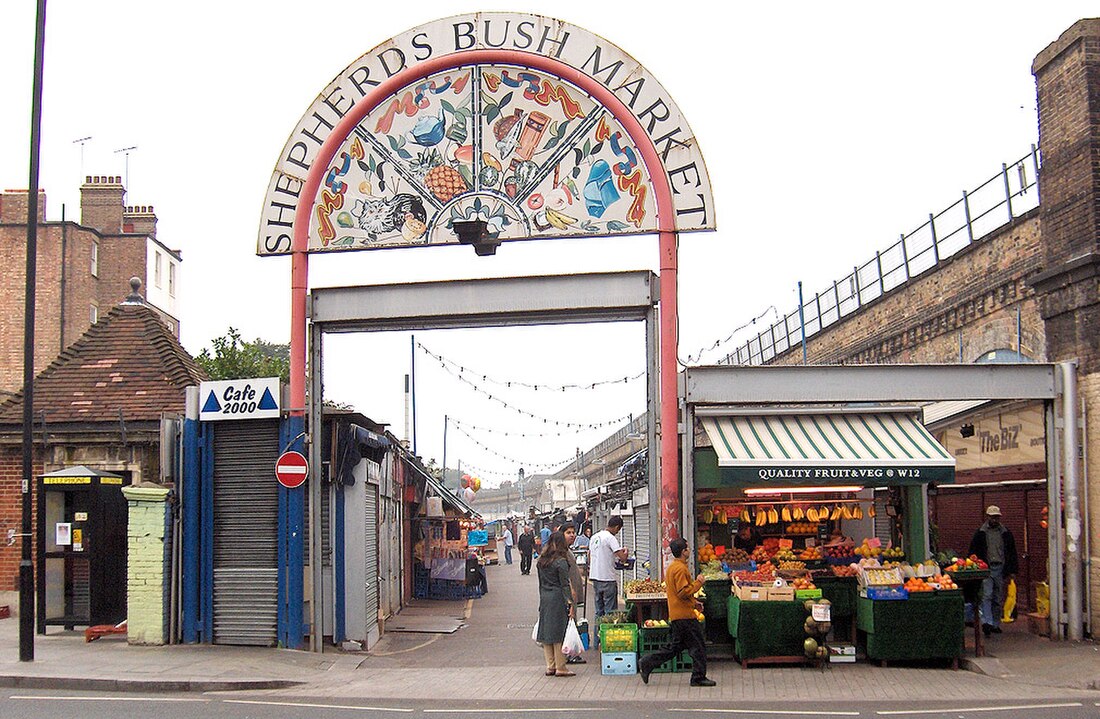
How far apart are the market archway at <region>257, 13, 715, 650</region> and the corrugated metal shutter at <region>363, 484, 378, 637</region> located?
7.62 ft

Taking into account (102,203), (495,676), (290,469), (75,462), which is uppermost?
(102,203)

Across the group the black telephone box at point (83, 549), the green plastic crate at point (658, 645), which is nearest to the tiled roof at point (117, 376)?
the black telephone box at point (83, 549)

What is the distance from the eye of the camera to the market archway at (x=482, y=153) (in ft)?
52.2

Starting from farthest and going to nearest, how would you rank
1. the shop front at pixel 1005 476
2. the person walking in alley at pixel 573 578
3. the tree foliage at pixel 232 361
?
the tree foliage at pixel 232 361
the shop front at pixel 1005 476
the person walking in alley at pixel 573 578

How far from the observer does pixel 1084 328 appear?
51.8 feet

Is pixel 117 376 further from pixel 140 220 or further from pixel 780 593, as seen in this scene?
pixel 140 220

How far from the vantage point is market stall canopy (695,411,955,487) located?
14.9 m

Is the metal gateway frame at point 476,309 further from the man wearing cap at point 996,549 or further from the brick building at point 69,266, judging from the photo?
the brick building at point 69,266

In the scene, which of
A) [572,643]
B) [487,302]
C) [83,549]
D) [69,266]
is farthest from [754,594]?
[69,266]

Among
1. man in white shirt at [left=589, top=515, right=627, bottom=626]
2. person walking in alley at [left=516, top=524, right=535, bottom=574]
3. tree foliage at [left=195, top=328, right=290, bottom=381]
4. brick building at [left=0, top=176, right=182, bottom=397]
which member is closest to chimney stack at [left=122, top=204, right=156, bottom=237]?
brick building at [left=0, top=176, right=182, bottom=397]

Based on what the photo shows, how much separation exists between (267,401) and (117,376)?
581 cm

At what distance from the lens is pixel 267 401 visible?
1614cm

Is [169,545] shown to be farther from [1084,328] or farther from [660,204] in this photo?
[1084,328]

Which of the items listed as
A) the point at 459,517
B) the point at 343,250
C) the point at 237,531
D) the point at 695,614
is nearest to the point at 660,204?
the point at 343,250
